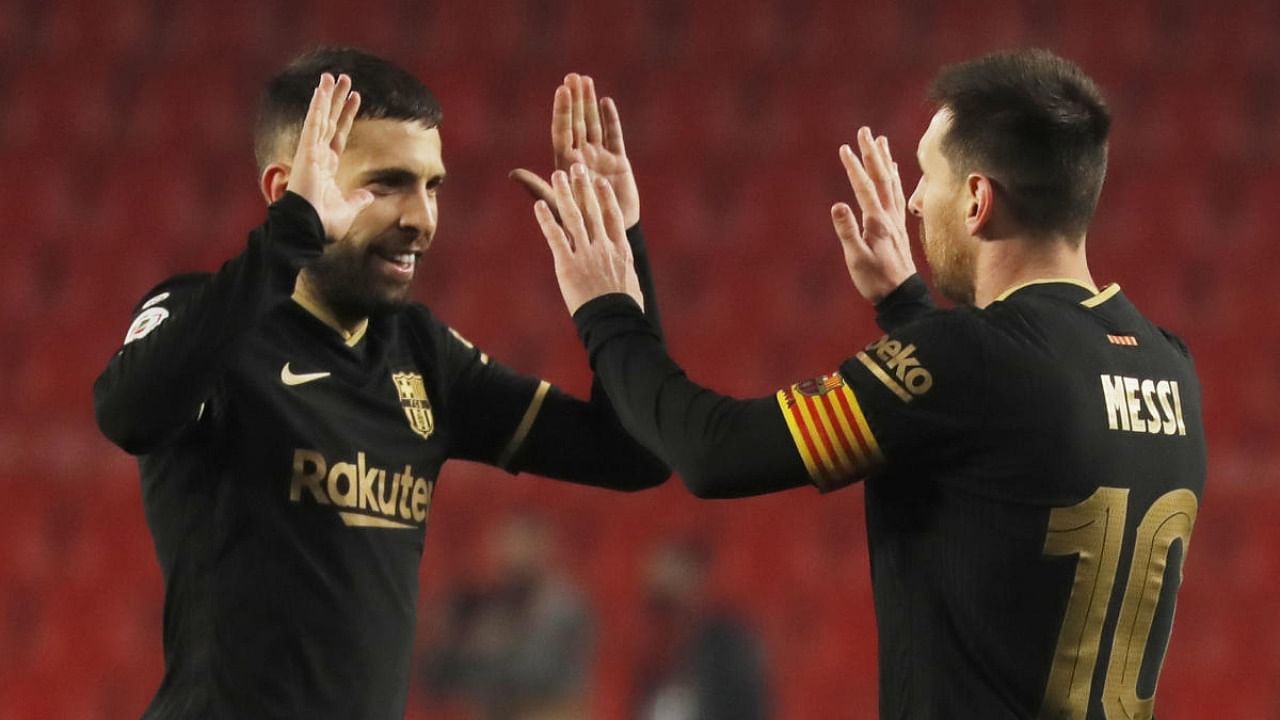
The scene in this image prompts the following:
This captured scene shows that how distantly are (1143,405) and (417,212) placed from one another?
3.66 ft

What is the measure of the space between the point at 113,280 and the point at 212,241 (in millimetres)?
480

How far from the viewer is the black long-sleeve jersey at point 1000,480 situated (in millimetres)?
2148

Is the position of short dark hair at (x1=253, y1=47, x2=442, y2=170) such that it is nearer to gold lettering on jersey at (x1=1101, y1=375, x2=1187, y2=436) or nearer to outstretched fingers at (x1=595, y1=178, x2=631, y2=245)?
outstretched fingers at (x1=595, y1=178, x2=631, y2=245)

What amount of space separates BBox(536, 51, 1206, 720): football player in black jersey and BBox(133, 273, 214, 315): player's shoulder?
63 centimetres

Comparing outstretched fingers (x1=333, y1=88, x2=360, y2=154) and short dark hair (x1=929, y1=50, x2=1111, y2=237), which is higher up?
outstretched fingers (x1=333, y1=88, x2=360, y2=154)

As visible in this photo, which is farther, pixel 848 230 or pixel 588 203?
pixel 848 230

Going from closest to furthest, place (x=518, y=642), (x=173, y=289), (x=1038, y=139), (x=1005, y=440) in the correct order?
1. (x=1005, y=440)
2. (x=1038, y=139)
3. (x=173, y=289)
4. (x=518, y=642)

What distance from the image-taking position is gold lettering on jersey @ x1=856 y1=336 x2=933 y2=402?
2.16 m

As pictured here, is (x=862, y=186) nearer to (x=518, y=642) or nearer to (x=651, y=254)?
(x=518, y=642)

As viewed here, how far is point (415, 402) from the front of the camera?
8.54ft

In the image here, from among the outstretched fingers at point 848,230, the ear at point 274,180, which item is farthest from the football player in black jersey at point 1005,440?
the ear at point 274,180

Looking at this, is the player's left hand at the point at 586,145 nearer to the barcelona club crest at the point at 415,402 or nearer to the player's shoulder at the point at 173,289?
the barcelona club crest at the point at 415,402

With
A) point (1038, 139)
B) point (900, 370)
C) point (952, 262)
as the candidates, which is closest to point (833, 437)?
point (900, 370)

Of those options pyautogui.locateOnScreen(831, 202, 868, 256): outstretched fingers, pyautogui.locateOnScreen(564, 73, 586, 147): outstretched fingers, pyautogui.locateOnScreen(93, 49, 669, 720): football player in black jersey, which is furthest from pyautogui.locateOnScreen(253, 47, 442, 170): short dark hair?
pyautogui.locateOnScreen(831, 202, 868, 256): outstretched fingers
